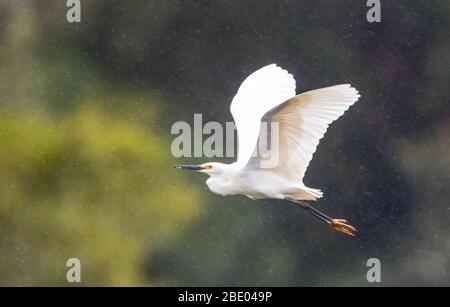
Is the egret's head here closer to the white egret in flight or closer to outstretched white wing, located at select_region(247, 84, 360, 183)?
the white egret in flight

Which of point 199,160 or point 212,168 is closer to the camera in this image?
point 212,168

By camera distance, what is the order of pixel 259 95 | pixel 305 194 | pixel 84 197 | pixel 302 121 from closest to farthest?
pixel 302 121 → pixel 305 194 → pixel 259 95 → pixel 84 197

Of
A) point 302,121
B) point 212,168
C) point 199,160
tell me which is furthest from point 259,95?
point 199,160

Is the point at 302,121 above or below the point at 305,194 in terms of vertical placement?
above

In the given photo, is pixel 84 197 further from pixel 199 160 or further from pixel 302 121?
pixel 302 121

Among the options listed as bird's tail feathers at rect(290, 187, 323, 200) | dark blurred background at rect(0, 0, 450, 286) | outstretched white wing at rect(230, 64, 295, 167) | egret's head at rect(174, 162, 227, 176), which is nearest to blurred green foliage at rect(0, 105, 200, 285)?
dark blurred background at rect(0, 0, 450, 286)

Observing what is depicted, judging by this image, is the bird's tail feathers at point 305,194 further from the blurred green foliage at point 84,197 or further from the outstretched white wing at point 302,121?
the blurred green foliage at point 84,197
